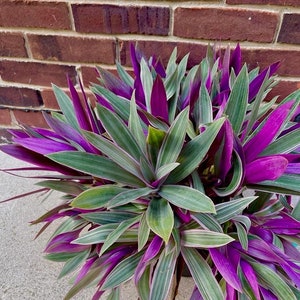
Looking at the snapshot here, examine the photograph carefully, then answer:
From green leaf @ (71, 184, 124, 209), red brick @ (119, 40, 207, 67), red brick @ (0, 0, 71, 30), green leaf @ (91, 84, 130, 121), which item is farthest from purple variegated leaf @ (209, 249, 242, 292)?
red brick @ (0, 0, 71, 30)

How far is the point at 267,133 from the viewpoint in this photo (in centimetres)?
66

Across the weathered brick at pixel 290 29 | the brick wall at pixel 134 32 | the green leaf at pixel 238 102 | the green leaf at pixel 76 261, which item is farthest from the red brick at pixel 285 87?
the green leaf at pixel 76 261

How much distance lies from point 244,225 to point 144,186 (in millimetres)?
214

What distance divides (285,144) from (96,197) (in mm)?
390

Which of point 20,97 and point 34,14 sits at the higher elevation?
point 34,14

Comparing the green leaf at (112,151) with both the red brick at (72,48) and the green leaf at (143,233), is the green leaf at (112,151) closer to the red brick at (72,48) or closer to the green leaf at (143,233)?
the green leaf at (143,233)

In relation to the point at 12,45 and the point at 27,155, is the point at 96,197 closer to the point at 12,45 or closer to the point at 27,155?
the point at 27,155

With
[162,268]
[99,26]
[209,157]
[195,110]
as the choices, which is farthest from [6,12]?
[162,268]

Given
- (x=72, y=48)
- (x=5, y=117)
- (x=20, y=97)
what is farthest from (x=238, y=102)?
(x=5, y=117)

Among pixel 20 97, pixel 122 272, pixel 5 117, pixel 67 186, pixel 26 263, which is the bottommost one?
pixel 26 263

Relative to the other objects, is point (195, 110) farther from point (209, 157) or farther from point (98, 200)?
point (98, 200)

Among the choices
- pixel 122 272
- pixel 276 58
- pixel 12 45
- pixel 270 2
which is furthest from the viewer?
pixel 12 45

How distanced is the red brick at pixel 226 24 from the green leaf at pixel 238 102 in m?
0.44

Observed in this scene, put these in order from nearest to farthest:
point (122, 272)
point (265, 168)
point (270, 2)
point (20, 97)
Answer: point (265, 168) → point (122, 272) → point (270, 2) → point (20, 97)
